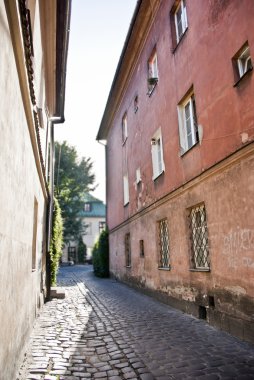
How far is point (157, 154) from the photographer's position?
11188 mm

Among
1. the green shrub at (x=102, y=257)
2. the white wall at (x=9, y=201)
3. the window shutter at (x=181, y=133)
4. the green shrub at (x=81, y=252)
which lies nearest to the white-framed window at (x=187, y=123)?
the window shutter at (x=181, y=133)

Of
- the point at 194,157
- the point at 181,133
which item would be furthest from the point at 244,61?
the point at 181,133

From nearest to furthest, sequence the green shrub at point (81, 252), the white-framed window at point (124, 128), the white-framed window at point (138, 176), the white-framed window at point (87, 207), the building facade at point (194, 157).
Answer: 1. the building facade at point (194, 157)
2. the white-framed window at point (138, 176)
3. the white-framed window at point (124, 128)
4. the green shrub at point (81, 252)
5. the white-framed window at point (87, 207)

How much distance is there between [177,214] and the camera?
870 centimetres

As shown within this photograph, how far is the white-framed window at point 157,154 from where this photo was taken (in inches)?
429

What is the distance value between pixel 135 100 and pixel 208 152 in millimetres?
7867

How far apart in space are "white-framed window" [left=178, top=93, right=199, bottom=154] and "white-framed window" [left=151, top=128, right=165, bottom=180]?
1974mm

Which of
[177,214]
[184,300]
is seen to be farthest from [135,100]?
[184,300]

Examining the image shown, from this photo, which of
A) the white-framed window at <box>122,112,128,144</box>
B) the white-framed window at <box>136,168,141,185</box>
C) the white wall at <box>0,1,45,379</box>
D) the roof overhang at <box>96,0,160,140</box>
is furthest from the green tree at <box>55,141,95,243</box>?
the white wall at <box>0,1,45,379</box>

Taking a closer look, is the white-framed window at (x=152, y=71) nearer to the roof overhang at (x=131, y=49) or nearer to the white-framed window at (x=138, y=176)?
the roof overhang at (x=131, y=49)

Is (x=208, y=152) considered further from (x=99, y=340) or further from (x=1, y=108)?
(x=1, y=108)

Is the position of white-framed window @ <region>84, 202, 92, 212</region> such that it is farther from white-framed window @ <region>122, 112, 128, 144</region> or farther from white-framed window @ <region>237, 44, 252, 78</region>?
white-framed window @ <region>237, 44, 252, 78</region>

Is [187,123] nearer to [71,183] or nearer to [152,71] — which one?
[152,71]

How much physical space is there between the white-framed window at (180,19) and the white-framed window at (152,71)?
1748mm
